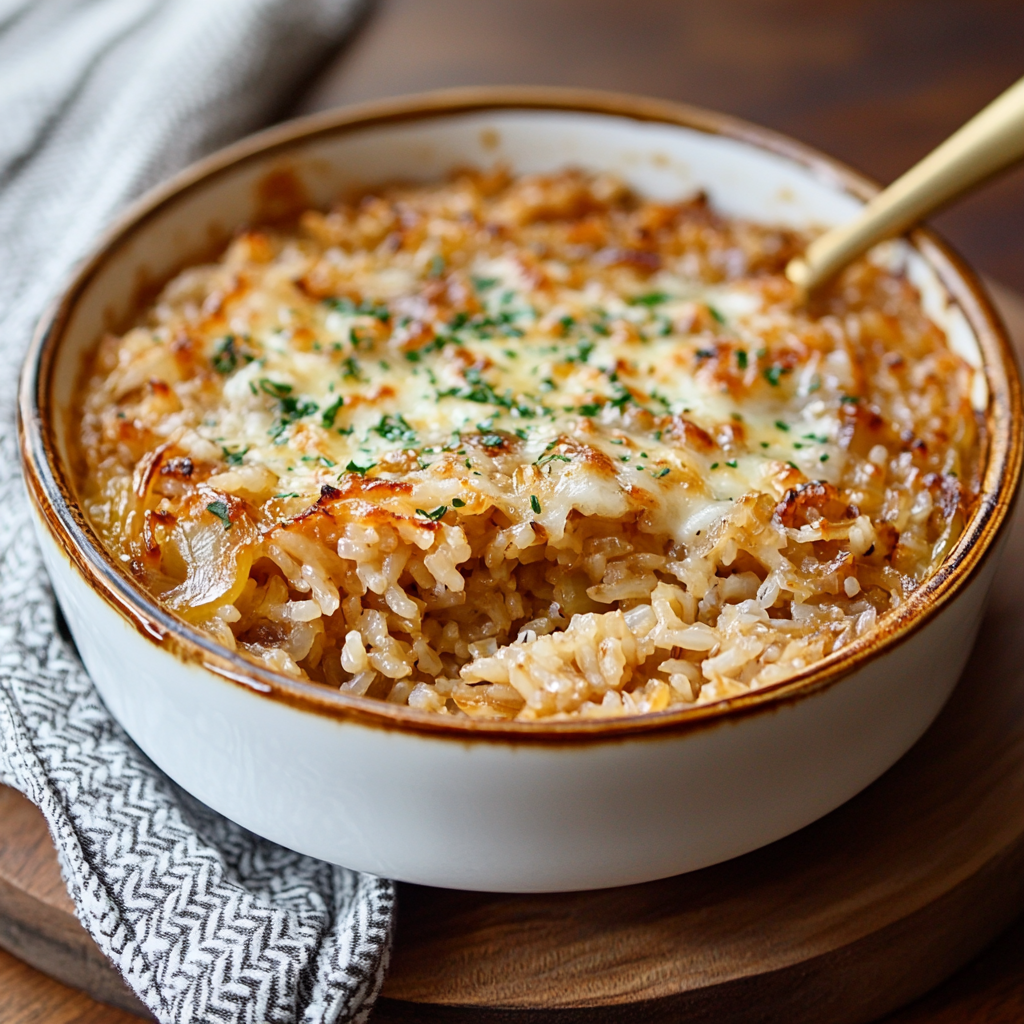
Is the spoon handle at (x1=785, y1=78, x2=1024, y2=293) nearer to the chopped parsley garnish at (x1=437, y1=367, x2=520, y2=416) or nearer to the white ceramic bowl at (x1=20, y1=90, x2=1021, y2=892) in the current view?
the white ceramic bowl at (x1=20, y1=90, x2=1021, y2=892)

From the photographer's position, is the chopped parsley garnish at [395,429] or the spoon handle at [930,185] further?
the spoon handle at [930,185]

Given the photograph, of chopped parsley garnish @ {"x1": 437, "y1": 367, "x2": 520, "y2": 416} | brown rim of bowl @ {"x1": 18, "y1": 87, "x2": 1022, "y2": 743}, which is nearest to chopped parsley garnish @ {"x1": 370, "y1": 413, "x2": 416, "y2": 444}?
chopped parsley garnish @ {"x1": 437, "y1": 367, "x2": 520, "y2": 416}

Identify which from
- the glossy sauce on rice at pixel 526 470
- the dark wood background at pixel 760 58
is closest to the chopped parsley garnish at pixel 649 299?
the glossy sauce on rice at pixel 526 470

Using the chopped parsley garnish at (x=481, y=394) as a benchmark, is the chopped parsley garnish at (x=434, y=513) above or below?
below

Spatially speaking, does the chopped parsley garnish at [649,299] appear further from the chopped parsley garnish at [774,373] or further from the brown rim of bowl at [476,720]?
the brown rim of bowl at [476,720]

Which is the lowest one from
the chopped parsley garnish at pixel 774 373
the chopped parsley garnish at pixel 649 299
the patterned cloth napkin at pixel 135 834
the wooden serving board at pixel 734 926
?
the wooden serving board at pixel 734 926

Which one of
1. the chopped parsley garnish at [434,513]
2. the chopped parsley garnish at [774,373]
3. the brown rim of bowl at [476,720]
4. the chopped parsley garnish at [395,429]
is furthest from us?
the chopped parsley garnish at [774,373]

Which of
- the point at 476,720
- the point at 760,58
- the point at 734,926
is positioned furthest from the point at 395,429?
the point at 760,58
